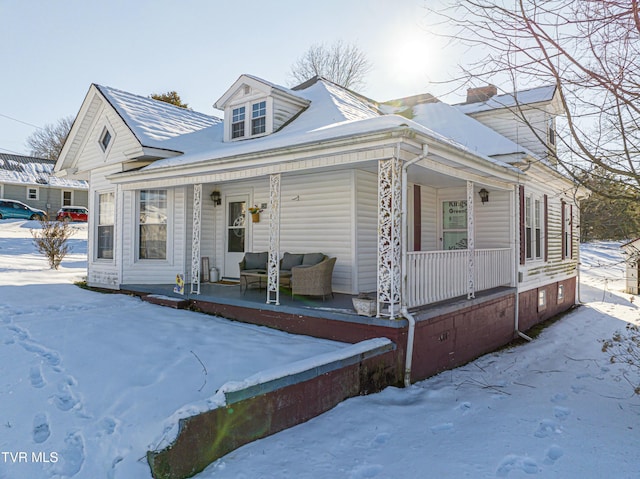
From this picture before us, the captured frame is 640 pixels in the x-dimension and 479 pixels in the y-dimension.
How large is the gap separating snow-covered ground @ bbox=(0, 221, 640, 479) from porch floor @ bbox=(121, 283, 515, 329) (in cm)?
44

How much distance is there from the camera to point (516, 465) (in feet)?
12.0

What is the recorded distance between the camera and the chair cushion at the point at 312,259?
864cm

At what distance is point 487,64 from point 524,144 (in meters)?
10.5

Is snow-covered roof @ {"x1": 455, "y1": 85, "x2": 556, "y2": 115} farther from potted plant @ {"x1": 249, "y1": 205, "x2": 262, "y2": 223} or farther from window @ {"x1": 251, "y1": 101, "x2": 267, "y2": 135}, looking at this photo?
potted plant @ {"x1": 249, "y1": 205, "x2": 262, "y2": 223}

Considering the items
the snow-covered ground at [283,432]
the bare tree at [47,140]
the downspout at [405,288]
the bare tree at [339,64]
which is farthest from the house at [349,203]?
the bare tree at [47,140]

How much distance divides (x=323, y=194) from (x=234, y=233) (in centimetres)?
305

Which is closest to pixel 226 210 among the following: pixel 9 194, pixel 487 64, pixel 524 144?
pixel 487 64

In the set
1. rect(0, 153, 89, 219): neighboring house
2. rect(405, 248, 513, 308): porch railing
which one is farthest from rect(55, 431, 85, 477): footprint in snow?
rect(0, 153, 89, 219): neighboring house

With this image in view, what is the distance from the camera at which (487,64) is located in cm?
377

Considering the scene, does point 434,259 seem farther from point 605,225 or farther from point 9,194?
point 9,194

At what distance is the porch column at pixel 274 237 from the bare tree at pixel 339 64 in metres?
24.1

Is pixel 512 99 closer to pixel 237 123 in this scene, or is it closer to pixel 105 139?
pixel 237 123

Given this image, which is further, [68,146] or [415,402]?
[68,146]

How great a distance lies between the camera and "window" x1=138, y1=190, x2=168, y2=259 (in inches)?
421
